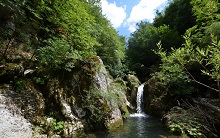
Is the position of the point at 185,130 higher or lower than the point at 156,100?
lower

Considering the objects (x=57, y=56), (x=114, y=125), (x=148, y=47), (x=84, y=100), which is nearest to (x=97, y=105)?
(x=84, y=100)

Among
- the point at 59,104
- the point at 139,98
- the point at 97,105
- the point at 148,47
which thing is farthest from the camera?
the point at 148,47

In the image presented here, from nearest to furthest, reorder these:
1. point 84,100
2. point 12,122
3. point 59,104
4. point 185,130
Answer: point 12,122, point 59,104, point 185,130, point 84,100

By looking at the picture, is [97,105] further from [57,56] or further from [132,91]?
[132,91]

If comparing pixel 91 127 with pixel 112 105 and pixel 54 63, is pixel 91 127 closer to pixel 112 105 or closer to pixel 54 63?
pixel 112 105

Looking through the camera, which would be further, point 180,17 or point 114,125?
point 180,17

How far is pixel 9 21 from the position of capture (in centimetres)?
820

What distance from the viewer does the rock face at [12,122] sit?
5039 mm

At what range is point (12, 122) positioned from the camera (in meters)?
5.39

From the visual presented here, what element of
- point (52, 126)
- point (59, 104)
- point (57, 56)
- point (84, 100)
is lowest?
point (52, 126)

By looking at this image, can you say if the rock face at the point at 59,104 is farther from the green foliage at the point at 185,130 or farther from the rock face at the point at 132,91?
the rock face at the point at 132,91

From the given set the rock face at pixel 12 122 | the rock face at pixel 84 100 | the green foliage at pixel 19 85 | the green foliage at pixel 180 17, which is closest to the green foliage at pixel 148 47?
the green foliage at pixel 180 17

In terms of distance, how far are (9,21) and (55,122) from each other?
5.46m

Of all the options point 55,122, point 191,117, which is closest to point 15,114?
point 55,122
